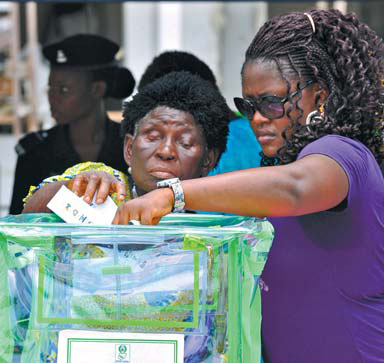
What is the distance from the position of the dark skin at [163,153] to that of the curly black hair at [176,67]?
60 cm

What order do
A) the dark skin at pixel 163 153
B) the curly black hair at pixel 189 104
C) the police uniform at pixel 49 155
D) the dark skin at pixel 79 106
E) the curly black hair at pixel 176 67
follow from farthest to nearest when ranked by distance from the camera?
the dark skin at pixel 79 106, the police uniform at pixel 49 155, the curly black hair at pixel 176 67, the curly black hair at pixel 189 104, the dark skin at pixel 163 153

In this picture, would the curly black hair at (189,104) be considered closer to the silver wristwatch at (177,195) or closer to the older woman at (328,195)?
the older woman at (328,195)

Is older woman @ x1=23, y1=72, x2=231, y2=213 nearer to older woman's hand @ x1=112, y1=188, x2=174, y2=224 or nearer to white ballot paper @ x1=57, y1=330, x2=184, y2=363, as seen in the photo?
older woman's hand @ x1=112, y1=188, x2=174, y2=224

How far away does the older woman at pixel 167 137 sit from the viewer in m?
2.00

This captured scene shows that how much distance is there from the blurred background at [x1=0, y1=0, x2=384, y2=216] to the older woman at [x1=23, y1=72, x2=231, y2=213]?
3.34 meters

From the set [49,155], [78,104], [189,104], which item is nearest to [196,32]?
[78,104]

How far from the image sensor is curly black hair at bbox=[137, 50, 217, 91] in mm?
2719

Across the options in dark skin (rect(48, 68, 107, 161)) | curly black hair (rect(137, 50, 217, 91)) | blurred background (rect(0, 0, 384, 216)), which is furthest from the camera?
blurred background (rect(0, 0, 384, 216))

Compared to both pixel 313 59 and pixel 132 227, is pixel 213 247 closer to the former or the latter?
pixel 132 227

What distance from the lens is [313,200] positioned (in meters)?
1.42

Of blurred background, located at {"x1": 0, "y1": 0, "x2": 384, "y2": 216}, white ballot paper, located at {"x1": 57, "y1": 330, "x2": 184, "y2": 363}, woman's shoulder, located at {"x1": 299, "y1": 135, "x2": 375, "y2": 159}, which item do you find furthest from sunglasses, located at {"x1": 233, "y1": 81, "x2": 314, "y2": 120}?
blurred background, located at {"x1": 0, "y1": 0, "x2": 384, "y2": 216}

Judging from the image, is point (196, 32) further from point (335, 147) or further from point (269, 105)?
point (335, 147)

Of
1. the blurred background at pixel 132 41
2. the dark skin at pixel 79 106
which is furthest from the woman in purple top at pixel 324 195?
the blurred background at pixel 132 41

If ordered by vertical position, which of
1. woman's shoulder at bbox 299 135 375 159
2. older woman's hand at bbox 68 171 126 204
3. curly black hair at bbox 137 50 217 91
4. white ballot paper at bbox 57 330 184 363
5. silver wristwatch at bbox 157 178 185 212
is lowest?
white ballot paper at bbox 57 330 184 363
